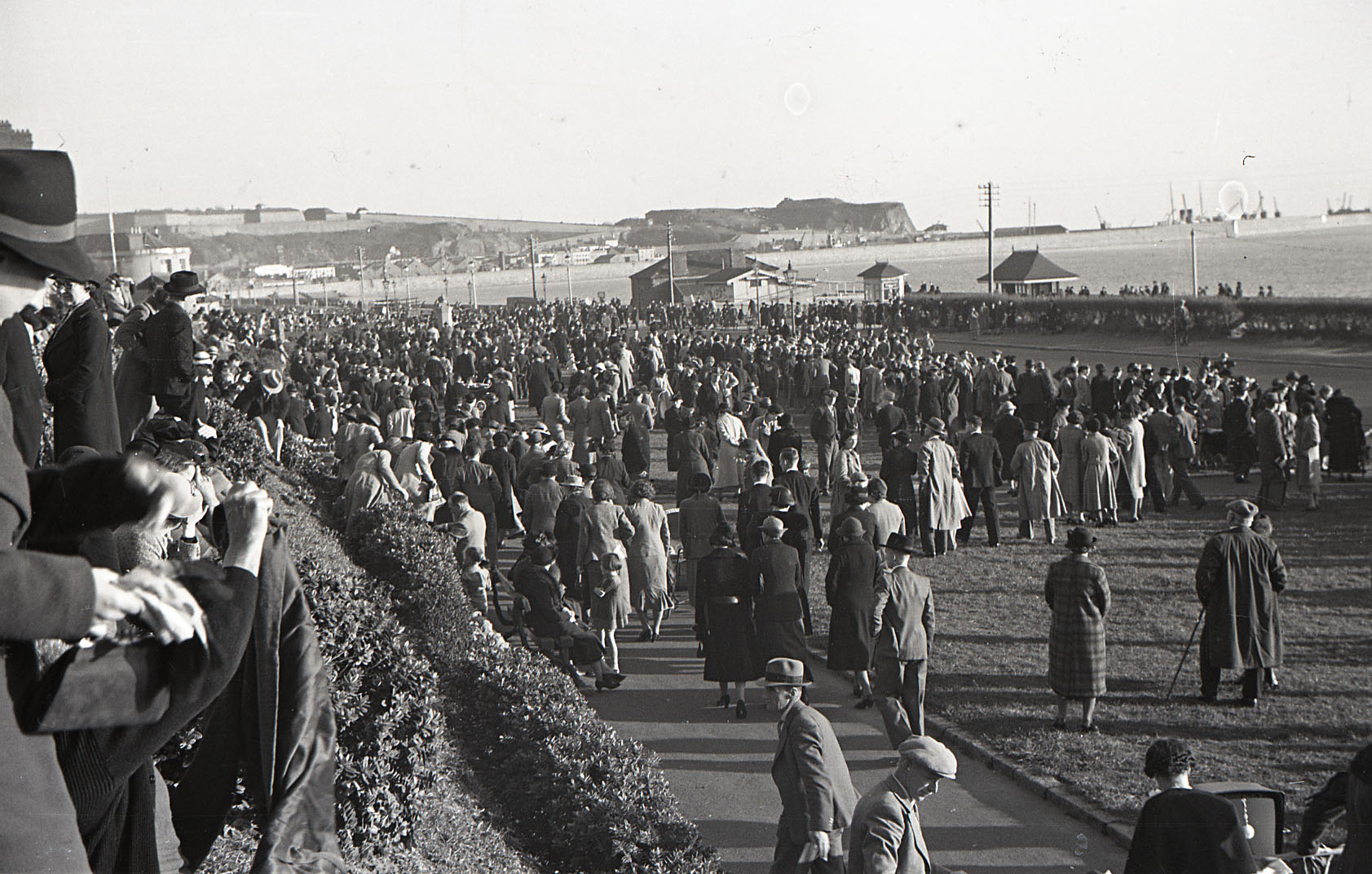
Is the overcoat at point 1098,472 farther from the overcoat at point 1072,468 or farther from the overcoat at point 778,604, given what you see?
the overcoat at point 778,604

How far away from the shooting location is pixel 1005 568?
13148 millimetres

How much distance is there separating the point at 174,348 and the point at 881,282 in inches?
2342

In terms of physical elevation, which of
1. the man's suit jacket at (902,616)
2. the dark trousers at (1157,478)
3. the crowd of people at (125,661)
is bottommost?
the dark trousers at (1157,478)

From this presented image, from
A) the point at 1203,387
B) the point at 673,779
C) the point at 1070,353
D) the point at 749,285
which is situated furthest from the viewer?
the point at 749,285

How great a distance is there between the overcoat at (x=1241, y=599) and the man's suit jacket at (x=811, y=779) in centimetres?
435

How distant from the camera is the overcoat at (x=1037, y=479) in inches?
554

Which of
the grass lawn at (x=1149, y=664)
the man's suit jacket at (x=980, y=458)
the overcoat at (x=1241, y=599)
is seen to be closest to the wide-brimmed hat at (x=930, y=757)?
the grass lawn at (x=1149, y=664)

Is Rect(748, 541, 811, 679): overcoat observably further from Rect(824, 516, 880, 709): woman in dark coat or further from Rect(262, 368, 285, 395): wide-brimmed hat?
Rect(262, 368, 285, 395): wide-brimmed hat

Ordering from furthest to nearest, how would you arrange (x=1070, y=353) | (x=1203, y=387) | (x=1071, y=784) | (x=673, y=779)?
(x=1070, y=353) < (x=1203, y=387) < (x=673, y=779) < (x=1071, y=784)

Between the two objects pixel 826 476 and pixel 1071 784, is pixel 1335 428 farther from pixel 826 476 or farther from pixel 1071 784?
pixel 1071 784

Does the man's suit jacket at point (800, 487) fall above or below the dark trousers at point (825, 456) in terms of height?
above

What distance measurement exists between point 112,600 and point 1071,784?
6.89 meters

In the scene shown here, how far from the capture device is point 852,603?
353 inches

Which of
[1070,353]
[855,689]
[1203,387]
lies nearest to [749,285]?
[1070,353]
